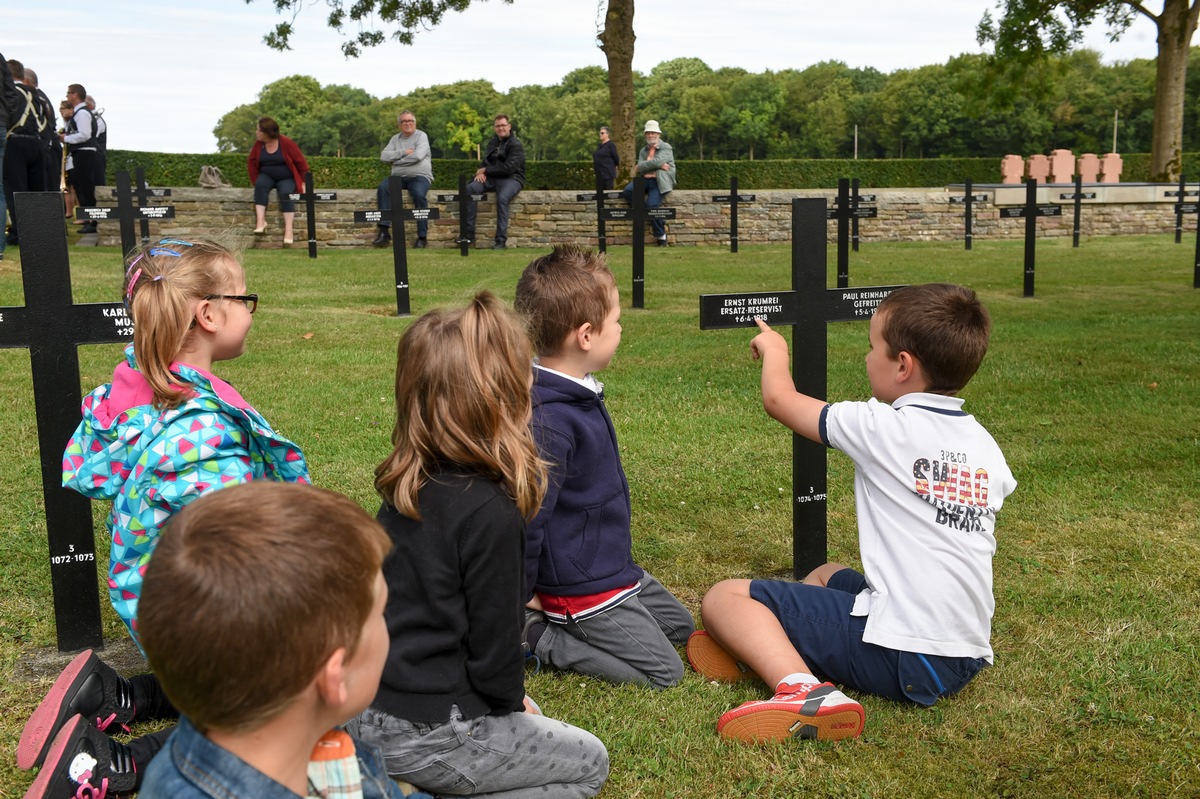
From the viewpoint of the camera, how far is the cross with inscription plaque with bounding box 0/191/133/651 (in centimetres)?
299

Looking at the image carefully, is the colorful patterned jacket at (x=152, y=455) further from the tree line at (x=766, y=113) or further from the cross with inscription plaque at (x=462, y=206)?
the tree line at (x=766, y=113)

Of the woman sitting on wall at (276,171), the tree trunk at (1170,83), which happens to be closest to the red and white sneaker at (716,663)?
the woman sitting on wall at (276,171)

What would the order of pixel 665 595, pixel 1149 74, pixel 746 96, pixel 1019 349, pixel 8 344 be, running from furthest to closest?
1. pixel 746 96
2. pixel 1149 74
3. pixel 1019 349
4. pixel 665 595
5. pixel 8 344

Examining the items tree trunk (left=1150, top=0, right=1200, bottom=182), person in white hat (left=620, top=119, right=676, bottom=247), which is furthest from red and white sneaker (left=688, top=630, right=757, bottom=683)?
tree trunk (left=1150, top=0, right=1200, bottom=182)

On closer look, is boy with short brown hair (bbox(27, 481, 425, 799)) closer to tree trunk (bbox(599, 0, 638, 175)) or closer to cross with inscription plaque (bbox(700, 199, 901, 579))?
cross with inscription plaque (bbox(700, 199, 901, 579))

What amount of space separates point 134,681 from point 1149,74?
73.0 meters

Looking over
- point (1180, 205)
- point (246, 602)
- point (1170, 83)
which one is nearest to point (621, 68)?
point (1180, 205)

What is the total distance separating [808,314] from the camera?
3.62 metres

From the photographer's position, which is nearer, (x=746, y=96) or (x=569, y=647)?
(x=569, y=647)

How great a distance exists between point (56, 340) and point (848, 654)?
2367 mm

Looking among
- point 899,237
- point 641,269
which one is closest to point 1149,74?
point 899,237

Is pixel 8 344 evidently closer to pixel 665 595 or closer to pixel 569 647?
pixel 569 647

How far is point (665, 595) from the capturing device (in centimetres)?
334

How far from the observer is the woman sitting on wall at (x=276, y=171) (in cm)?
1549
